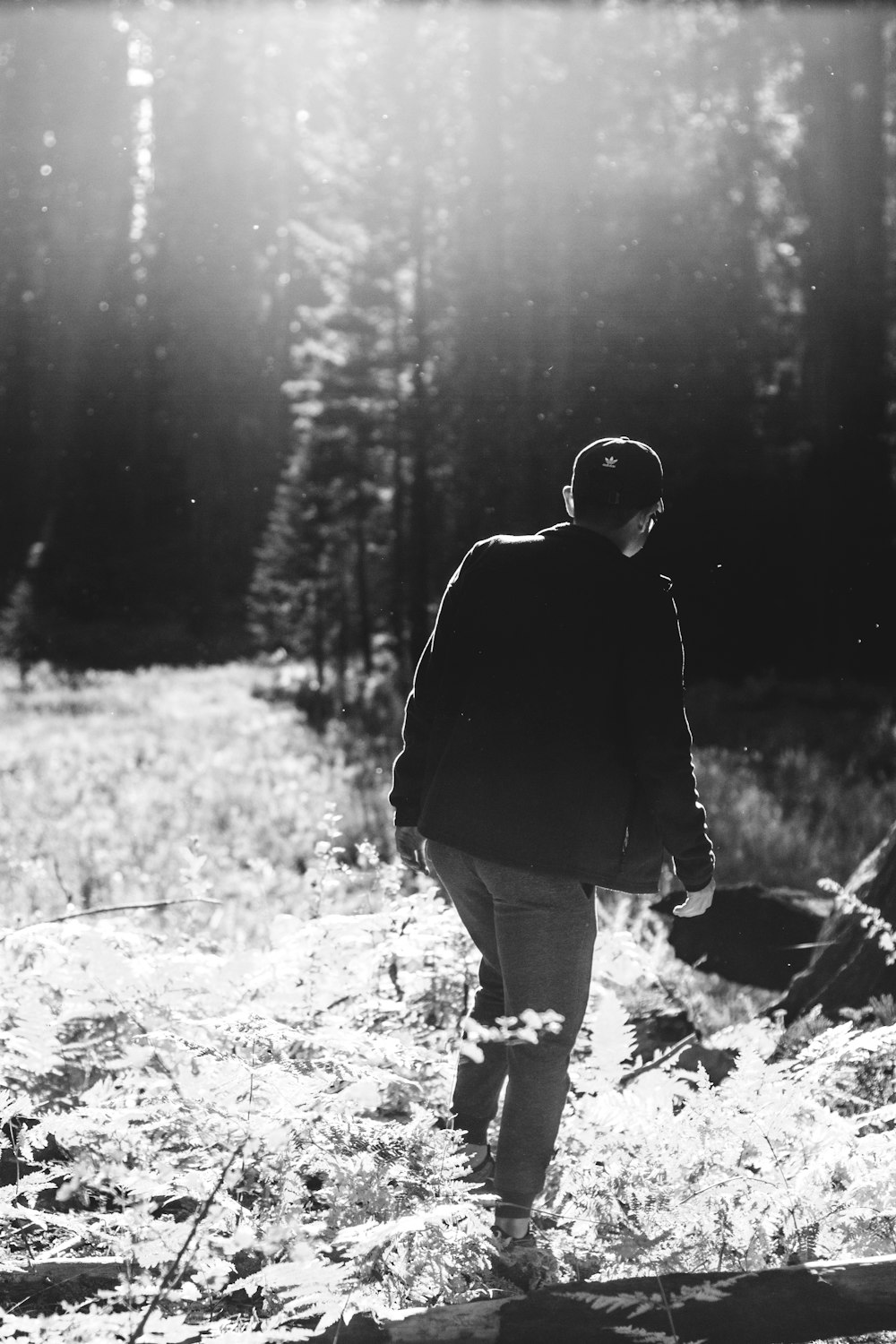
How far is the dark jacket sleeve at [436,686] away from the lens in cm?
343

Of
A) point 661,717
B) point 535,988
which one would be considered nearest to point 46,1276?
point 535,988

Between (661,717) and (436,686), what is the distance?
70 centimetres

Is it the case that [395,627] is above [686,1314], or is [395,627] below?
below

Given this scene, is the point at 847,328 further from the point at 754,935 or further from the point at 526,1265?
the point at 526,1265

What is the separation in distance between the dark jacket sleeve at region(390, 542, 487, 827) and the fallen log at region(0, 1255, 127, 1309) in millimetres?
1438

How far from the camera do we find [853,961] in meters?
5.36

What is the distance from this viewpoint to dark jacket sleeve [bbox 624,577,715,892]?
3182mm

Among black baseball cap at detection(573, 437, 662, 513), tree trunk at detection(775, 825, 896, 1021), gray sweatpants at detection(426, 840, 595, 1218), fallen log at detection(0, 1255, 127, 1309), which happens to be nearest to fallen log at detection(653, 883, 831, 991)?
tree trunk at detection(775, 825, 896, 1021)

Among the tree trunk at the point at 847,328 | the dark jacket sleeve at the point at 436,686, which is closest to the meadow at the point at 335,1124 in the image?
the dark jacket sleeve at the point at 436,686

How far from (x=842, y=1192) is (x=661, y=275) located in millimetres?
19574

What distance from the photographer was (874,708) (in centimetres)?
1861

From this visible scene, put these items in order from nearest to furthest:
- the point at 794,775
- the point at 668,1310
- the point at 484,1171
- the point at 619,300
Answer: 1. the point at 668,1310
2. the point at 484,1171
3. the point at 794,775
4. the point at 619,300

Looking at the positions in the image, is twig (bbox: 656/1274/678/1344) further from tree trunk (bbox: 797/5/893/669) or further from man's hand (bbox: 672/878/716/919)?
tree trunk (bbox: 797/5/893/669)

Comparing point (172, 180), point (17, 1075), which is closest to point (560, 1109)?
point (17, 1075)
